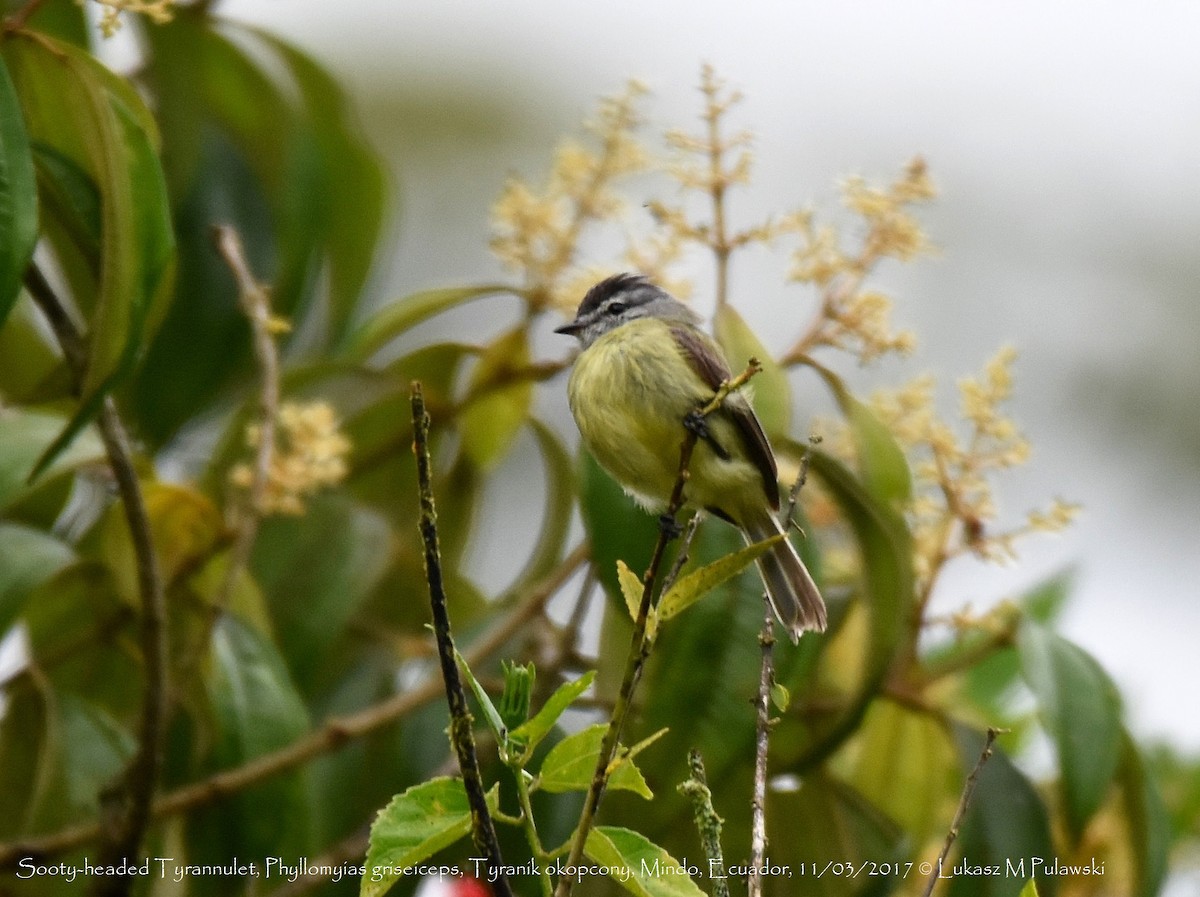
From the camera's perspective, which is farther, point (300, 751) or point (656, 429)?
point (656, 429)

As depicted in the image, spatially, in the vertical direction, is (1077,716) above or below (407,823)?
below

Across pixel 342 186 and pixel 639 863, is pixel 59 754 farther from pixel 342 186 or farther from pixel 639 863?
pixel 639 863

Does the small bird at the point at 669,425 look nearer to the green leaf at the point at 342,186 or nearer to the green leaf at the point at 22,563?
the green leaf at the point at 342,186

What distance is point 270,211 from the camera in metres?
3.26

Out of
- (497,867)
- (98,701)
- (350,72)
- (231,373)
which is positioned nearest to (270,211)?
(231,373)

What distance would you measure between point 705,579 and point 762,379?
1.10 meters

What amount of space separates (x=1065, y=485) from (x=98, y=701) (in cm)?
612

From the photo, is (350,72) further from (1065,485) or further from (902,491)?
(902,491)

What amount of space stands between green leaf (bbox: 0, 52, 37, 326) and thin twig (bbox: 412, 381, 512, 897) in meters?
0.76

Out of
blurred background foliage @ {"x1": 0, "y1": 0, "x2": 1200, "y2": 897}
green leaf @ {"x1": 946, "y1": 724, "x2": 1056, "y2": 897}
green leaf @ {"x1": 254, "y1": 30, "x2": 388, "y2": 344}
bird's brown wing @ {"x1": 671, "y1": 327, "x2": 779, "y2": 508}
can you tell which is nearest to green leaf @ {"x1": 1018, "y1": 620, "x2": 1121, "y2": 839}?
blurred background foliage @ {"x1": 0, "y1": 0, "x2": 1200, "y2": 897}

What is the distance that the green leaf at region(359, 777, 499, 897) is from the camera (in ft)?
4.76

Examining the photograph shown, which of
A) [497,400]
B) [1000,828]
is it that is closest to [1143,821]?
[1000,828]

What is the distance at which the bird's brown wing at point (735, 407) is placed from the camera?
265 centimetres

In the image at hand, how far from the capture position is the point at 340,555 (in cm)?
282
